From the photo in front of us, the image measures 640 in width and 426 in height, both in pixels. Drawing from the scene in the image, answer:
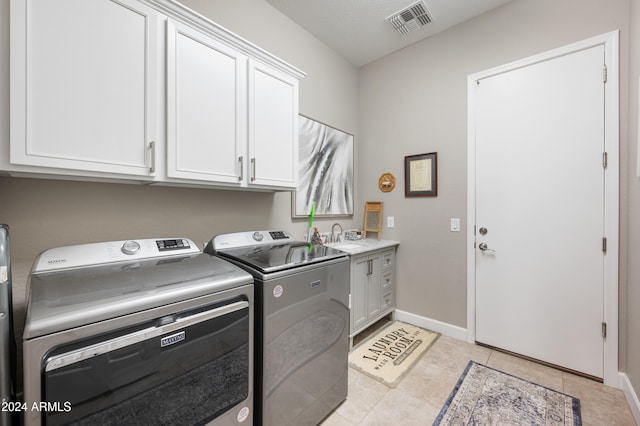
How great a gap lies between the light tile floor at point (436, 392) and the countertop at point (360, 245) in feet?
3.20

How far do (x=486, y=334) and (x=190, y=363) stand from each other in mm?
2543

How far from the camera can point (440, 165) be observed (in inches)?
104

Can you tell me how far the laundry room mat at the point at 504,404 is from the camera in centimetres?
157

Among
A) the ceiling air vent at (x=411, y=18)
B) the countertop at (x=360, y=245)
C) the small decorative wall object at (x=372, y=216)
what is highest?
the ceiling air vent at (x=411, y=18)

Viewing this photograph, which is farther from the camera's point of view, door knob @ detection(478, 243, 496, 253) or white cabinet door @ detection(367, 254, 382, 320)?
white cabinet door @ detection(367, 254, 382, 320)

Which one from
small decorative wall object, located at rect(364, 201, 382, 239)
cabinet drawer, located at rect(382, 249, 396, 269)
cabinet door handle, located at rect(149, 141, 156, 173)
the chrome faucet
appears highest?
cabinet door handle, located at rect(149, 141, 156, 173)

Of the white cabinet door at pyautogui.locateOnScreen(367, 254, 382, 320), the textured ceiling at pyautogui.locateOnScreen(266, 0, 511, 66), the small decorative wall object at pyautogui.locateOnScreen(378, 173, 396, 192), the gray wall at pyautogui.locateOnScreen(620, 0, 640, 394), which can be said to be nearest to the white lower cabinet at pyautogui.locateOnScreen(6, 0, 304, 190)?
the textured ceiling at pyautogui.locateOnScreen(266, 0, 511, 66)

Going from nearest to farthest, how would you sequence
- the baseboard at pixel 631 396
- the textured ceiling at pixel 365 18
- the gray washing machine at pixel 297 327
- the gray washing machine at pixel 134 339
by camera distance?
the gray washing machine at pixel 134 339 < the gray washing machine at pixel 297 327 < the baseboard at pixel 631 396 < the textured ceiling at pixel 365 18

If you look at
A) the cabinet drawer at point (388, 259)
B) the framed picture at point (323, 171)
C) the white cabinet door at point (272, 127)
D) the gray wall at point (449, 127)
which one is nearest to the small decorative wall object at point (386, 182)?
the gray wall at point (449, 127)

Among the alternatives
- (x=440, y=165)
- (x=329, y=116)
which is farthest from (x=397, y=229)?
(x=329, y=116)

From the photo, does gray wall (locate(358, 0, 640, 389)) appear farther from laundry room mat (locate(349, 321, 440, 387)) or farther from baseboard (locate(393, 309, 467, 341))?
laundry room mat (locate(349, 321, 440, 387))

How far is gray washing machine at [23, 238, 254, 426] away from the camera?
0.76 metres

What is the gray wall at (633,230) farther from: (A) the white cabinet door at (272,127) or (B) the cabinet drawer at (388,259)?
(A) the white cabinet door at (272,127)

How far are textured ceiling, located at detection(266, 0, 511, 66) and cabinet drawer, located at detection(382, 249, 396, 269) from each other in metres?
2.28
